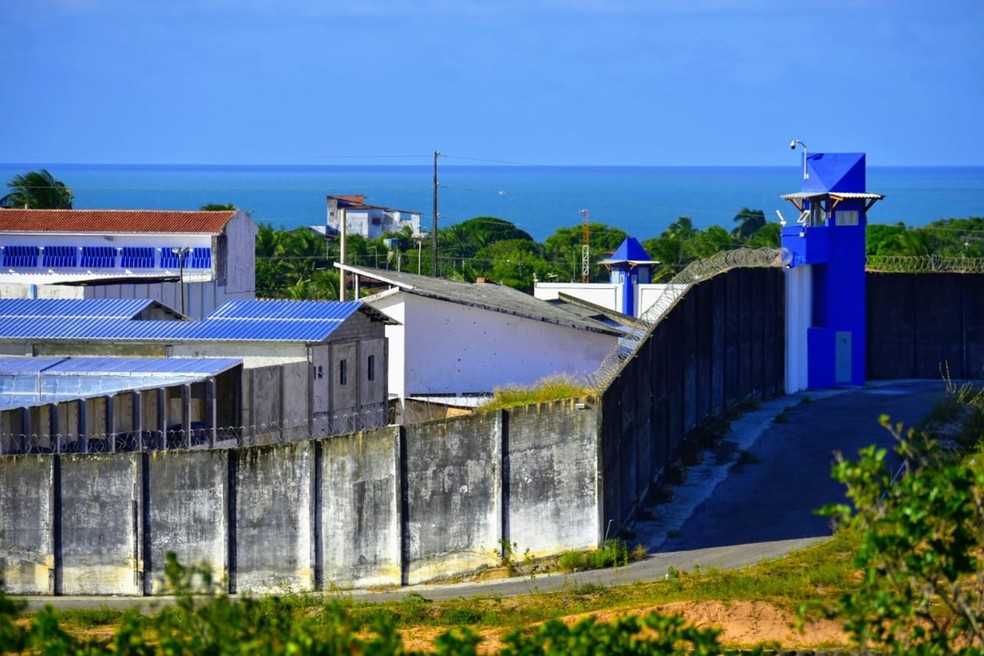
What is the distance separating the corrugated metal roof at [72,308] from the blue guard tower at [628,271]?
80.3 ft

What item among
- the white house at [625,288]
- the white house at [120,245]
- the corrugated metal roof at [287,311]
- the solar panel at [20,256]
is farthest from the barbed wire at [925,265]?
the solar panel at [20,256]

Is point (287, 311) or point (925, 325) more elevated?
point (287, 311)

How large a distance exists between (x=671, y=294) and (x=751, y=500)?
8648 millimetres

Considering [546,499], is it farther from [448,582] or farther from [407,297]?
[407,297]

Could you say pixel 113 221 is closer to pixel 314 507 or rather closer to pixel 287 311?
pixel 287 311

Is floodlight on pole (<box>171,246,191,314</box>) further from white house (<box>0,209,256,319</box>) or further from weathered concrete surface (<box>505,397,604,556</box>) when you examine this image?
weathered concrete surface (<box>505,397,604,556</box>)

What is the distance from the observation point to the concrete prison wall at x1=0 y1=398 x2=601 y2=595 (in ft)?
89.8

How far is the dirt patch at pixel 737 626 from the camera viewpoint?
70.7 ft

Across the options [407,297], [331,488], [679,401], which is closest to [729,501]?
[679,401]

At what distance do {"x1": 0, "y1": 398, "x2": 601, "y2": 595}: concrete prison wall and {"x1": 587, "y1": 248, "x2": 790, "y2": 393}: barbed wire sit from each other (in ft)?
11.4

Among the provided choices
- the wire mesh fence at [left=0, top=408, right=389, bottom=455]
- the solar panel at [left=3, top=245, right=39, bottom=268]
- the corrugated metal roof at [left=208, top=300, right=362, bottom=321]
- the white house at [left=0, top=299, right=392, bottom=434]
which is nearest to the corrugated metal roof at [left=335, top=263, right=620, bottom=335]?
the white house at [left=0, top=299, right=392, bottom=434]

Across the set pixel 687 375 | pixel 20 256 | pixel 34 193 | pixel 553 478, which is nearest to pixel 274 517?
pixel 553 478

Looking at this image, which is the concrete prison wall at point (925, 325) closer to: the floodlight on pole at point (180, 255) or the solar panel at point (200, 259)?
the floodlight on pole at point (180, 255)

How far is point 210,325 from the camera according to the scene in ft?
123
